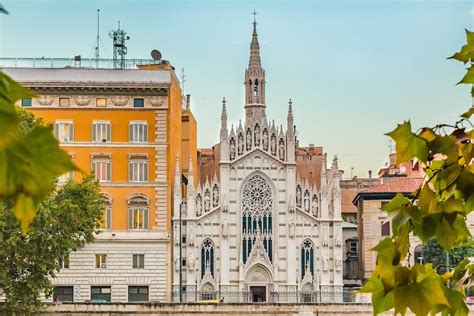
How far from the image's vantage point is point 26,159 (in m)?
2.18

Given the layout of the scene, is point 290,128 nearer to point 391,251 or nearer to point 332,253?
point 332,253

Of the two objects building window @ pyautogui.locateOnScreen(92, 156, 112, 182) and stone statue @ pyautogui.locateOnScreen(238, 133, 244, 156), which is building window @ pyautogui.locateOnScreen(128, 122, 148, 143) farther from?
stone statue @ pyautogui.locateOnScreen(238, 133, 244, 156)

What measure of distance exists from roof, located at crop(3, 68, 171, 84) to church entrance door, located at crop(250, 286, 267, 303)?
1143cm

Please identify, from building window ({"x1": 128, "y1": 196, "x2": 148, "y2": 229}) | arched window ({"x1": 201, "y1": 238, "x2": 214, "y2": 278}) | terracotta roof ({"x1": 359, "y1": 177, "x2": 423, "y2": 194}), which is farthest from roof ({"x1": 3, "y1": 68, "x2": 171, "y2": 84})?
terracotta roof ({"x1": 359, "y1": 177, "x2": 423, "y2": 194})

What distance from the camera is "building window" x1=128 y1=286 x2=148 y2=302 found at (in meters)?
56.4

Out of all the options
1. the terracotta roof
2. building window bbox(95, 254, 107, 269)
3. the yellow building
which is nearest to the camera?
the yellow building

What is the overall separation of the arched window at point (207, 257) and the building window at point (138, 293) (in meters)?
3.04

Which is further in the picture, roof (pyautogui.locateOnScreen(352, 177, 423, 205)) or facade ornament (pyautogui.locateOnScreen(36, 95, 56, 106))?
roof (pyautogui.locateOnScreen(352, 177, 423, 205))

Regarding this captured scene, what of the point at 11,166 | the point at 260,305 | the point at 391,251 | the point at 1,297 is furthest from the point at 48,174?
the point at 1,297

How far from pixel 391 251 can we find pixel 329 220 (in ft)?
179

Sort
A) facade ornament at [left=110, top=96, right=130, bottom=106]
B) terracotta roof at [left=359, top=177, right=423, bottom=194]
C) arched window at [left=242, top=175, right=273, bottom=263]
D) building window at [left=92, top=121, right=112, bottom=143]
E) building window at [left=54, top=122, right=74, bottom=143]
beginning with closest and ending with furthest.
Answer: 1. building window at [left=54, top=122, right=74, bottom=143]
2. facade ornament at [left=110, top=96, right=130, bottom=106]
3. building window at [left=92, top=121, right=112, bottom=143]
4. arched window at [left=242, top=175, right=273, bottom=263]
5. terracotta roof at [left=359, top=177, right=423, bottom=194]

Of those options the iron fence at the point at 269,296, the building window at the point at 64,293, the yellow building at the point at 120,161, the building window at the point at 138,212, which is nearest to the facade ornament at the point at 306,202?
the iron fence at the point at 269,296

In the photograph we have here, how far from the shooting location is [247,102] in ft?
197

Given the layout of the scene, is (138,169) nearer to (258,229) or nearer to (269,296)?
(258,229)
